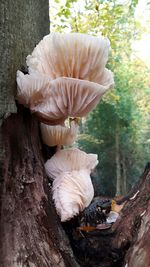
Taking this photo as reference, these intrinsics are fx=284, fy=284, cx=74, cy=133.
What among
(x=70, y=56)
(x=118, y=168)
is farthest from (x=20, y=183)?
(x=118, y=168)

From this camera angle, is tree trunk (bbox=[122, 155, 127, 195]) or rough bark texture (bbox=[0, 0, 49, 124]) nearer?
rough bark texture (bbox=[0, 0, 49, 124])

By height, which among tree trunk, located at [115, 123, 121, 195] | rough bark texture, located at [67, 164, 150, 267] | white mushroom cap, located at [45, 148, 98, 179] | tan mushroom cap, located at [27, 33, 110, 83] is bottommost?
Answer: tree trunk, located at [115, 123, 121, 195]

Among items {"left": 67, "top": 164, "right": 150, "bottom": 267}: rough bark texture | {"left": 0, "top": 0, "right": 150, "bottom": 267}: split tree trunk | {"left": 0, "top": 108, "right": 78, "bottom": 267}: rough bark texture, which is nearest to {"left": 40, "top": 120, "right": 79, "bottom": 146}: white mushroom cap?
{"left": 0, "top": 0, "right": 150, "bottom": 267}: split tree trunk

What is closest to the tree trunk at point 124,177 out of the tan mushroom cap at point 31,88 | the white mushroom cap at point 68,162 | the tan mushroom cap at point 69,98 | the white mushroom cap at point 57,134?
the white mushroom cap at point 57,134

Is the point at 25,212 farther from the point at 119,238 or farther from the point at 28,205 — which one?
the point at 119,238

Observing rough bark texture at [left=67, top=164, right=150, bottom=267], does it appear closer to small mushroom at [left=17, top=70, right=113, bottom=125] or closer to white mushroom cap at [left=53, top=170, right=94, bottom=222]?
white mushroom cap at [left=53, top=170, right=94, bottom=222]

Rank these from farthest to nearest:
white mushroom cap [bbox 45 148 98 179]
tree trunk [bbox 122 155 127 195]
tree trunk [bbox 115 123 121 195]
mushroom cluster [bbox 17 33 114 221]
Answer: tree trunk [bbox 122 155 127 195] → tree trunk [bbox 115 123 121 195] → white mushroom cap [bbox 45 148 98 179] → mushroom cluster [bbox 17 33 114 221]

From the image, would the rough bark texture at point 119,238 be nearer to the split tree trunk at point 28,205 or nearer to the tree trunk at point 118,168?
the split tree trunk at point 28,205

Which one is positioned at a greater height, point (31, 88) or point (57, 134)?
point (31, 88)

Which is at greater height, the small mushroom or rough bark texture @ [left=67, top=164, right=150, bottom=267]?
the small mushroom
